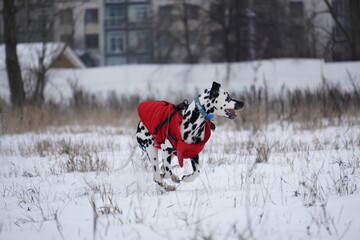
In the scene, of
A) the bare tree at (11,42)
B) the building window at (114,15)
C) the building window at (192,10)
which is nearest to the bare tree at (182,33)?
the building window at (192,10)

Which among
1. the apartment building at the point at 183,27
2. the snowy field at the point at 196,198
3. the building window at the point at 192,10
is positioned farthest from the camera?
the building window at the point at 192,10

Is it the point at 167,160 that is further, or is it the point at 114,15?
the point at 114,15

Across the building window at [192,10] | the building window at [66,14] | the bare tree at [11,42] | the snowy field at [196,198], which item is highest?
the building window at [192,10]

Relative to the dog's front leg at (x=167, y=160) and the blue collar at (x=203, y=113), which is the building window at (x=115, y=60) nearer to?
the dog's front leg at (x=167, y=160)

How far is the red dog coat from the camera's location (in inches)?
192

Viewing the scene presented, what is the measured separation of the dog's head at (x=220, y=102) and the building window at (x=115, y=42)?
46.3m

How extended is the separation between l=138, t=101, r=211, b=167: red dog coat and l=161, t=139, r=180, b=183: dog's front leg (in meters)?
0.06

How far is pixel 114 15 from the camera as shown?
167ft

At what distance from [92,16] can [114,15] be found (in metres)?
4.08

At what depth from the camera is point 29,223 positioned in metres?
3.98

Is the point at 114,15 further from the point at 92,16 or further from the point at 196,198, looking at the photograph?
the point at 196,198

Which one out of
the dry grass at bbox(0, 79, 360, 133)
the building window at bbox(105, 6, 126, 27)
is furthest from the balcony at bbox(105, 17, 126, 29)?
the dry grass at bbox(0, 79, 360, 133)

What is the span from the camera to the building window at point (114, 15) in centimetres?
5016

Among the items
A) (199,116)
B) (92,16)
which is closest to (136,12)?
(92,16)
